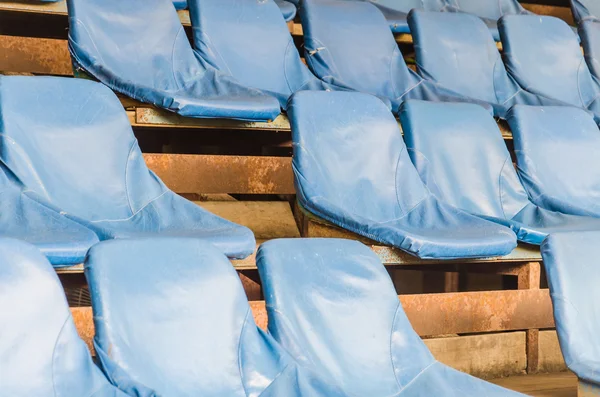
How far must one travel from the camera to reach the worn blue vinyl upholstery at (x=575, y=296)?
1.31 meters

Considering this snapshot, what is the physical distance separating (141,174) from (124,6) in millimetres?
538

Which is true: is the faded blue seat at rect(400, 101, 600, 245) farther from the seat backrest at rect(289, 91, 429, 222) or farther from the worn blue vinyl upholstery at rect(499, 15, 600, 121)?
the worn blue vinyl upholstery at rect(499, 15, 600, 121)

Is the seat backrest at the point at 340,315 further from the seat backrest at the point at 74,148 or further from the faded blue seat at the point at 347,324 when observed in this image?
the seat backrest at the point at 74,148

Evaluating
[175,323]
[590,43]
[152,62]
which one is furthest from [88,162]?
[590,43]

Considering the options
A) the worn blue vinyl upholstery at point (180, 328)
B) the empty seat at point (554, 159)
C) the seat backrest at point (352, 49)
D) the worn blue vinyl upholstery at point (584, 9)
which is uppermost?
the worn blue vinyl upholstery at point (180, 328)

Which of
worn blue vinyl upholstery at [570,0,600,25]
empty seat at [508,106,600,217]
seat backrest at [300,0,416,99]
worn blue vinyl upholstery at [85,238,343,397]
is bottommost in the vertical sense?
empty seat at [508,106,600,217]

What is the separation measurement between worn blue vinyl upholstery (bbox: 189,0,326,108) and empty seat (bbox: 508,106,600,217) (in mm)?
481

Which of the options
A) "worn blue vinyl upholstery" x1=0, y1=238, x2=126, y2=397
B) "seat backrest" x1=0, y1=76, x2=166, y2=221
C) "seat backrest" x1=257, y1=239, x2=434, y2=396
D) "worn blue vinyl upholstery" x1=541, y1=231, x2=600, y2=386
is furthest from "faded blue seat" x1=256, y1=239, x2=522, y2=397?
"seat backrest" x1=0, y1=76, x2=166, y2=221

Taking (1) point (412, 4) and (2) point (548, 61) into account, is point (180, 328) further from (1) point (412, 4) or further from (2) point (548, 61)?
(1) point (412, 4)

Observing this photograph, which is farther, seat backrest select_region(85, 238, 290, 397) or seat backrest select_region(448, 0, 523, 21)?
seat backrest select_region(448, 0, 523, 21)

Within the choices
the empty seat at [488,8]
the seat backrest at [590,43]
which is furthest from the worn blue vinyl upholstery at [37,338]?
the empty seat at [488,8]

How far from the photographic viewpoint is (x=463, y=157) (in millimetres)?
1979

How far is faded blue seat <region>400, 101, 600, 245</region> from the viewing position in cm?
194

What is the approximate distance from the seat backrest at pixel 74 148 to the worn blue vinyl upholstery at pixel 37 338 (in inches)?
22.8
